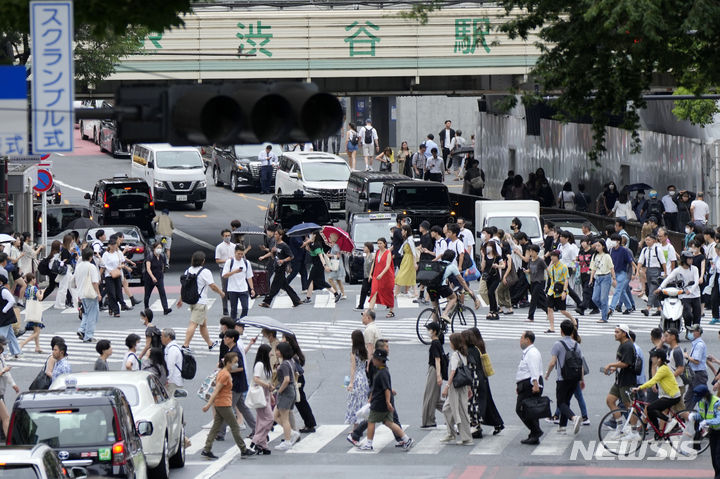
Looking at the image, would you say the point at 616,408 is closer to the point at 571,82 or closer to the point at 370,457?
the point at 370,457

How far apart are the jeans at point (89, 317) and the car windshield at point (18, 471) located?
45.1ft

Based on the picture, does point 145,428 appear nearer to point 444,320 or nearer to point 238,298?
point 444,320

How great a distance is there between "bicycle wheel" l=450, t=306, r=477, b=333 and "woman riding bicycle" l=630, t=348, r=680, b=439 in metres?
7.75

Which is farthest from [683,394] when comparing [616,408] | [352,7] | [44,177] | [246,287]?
[352,7]

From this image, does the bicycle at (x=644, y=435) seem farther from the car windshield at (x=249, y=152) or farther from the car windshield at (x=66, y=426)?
the car windshield at (x=249, y=152)

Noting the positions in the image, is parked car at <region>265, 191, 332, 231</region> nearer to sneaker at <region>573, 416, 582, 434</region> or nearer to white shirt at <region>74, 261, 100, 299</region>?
white shirt at <region>74, 261, 100, 299</region>

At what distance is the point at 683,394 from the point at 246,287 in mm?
10174

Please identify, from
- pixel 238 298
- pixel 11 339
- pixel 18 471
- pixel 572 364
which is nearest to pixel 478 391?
pixel 572 364

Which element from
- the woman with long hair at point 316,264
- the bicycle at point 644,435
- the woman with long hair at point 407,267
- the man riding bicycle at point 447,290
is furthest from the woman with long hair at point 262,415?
the woman with long hair at point 316,264

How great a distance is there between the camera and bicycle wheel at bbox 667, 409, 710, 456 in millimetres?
17578

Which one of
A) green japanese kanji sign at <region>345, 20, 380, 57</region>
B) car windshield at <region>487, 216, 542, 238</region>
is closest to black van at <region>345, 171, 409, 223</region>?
green japanese kanji sign at <region>345, 20, 380, 57</region>

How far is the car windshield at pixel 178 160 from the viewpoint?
4884 centimetres

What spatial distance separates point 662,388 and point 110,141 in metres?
50.9

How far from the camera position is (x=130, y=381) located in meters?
16.3
